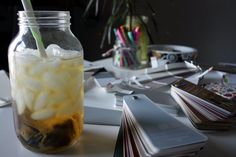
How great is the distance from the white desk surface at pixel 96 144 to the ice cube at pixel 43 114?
5 cm

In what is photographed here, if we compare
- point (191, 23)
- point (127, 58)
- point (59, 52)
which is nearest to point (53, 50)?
point (59, 52)

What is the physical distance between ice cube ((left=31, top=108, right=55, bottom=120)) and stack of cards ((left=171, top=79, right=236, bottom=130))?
0.22 metres

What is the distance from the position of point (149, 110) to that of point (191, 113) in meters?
0.09

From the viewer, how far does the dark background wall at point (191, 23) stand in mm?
1344

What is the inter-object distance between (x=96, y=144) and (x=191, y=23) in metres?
1.19

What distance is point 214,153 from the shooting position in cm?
35

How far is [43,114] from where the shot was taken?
1.06 feet

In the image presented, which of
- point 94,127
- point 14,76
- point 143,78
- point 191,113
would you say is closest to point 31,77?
point 14,76

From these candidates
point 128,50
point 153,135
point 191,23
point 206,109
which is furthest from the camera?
point 191,23

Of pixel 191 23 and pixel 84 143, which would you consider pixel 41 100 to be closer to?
pixel 84 143

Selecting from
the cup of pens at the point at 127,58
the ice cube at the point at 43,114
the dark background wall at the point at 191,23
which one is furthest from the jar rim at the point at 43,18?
the dark background wall at the point at 191,23

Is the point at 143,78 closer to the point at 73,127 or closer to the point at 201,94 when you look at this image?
the point at 201,94

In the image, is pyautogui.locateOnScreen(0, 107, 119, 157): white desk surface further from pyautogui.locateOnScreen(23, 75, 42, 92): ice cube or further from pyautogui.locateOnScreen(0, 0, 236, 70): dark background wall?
pyautogui.locateOnScreen(0, 0, 236, 70): dark background wall

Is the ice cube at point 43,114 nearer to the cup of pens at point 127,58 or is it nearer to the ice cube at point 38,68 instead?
the ice cube at point 38,68
